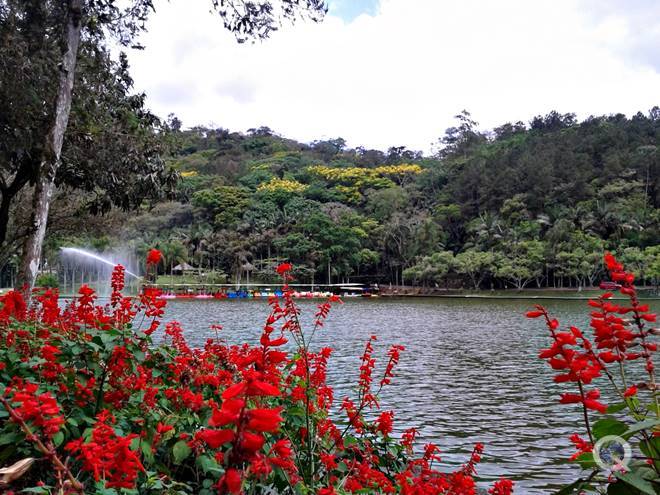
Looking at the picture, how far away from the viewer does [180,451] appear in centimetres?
250

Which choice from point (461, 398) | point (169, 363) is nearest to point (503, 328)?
point (461, 398)

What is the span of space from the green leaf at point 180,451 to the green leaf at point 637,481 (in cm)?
177

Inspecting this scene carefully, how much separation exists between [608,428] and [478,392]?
10.6 meters

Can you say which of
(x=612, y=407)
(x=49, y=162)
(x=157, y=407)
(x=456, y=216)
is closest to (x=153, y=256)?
(x=157, y=407)

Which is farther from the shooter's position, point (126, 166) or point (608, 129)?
point (608, 129)

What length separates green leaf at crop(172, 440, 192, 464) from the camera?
2.48 metres

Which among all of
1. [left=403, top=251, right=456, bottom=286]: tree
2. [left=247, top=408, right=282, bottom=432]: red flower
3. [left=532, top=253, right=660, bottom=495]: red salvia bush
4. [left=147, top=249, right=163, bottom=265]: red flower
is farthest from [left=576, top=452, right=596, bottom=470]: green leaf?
[left=403, top=251, right=456, bottom=286]: tree

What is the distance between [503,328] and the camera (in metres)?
23.7

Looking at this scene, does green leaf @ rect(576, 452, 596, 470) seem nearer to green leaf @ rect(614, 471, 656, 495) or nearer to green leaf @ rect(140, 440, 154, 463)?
green leaf @ rect(614, 471, 656, 495)

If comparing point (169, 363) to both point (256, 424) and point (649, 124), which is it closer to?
point (256, 424)

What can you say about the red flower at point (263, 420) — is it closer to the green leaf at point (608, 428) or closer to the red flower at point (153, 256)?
the green leaf at point (608, 428)

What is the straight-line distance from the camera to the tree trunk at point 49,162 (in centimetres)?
639

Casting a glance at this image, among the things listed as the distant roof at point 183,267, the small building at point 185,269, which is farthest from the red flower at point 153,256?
the distant roof at point 183,267

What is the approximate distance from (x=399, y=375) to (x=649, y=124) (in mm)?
65496
